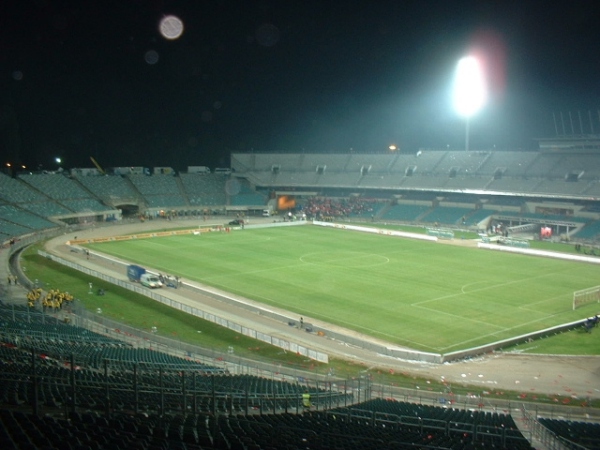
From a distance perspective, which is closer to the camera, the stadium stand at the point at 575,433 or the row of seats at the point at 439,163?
the stadium stand at the point at 575,433

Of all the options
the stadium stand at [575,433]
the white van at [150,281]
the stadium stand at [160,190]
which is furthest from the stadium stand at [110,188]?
the stadium stand at [575,433]

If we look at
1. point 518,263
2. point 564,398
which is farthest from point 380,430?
point 518,263

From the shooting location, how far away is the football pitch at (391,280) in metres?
28.4

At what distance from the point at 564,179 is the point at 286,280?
41.1m

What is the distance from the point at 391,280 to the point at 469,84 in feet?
119

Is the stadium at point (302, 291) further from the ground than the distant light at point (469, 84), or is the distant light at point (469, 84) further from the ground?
the distant light at point (469, 84)

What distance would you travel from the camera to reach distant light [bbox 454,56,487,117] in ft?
211

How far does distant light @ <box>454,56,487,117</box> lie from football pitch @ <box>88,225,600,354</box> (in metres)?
21.3

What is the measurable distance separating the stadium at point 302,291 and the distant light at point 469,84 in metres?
9.51

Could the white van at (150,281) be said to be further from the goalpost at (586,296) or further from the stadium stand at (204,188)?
the stadium stand at (204,188)

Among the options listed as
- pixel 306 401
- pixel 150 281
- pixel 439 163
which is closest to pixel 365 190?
pixel 439 163

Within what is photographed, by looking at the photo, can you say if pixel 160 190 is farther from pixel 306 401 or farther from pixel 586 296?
pixel 306 401

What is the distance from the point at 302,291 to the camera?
115ft

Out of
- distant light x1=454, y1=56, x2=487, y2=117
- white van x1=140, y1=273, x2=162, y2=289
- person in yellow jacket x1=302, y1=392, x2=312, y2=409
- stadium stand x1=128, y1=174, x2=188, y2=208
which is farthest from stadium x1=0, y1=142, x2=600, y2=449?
distant light x1=454, y1=56, x2=487, y2=117
